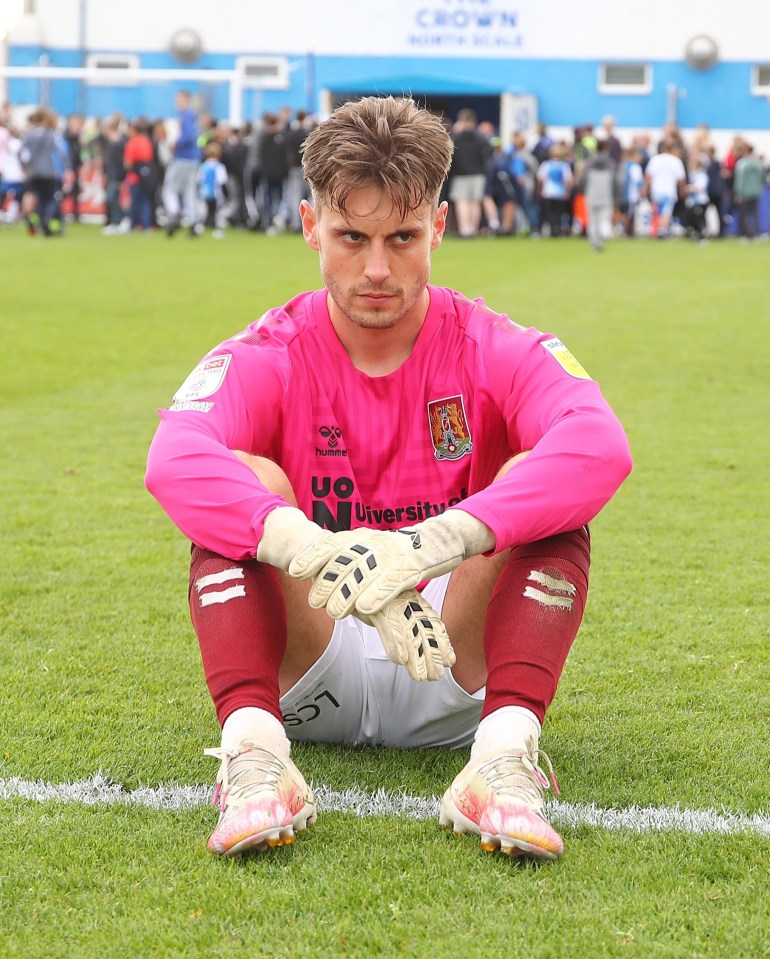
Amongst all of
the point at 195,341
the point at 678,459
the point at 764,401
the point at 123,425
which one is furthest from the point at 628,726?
the point at 195,341

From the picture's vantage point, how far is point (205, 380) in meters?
3.07

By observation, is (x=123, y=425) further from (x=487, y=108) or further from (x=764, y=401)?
(x=487, y=108)

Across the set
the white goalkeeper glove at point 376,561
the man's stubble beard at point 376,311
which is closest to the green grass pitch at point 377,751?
the white goalkeeper glove at point 376,561

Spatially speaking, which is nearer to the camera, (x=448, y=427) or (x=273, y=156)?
(x=448, y=427)

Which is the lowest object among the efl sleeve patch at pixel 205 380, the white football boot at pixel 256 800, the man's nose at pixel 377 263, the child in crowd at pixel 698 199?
the white football boot at pixel 256 800

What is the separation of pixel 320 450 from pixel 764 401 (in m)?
5.86

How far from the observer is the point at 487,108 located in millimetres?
34469

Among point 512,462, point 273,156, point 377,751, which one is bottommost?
point 377,751

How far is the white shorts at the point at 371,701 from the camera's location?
9.75ft

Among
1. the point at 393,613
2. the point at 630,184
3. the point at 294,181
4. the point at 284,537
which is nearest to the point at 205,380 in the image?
the point at 284,537

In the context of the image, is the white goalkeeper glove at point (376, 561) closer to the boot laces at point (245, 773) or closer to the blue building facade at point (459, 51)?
the boot laces at point (245, 773)

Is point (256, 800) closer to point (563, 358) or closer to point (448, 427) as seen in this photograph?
point (448, 427)

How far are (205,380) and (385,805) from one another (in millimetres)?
1004

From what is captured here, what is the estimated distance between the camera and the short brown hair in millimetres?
2916
